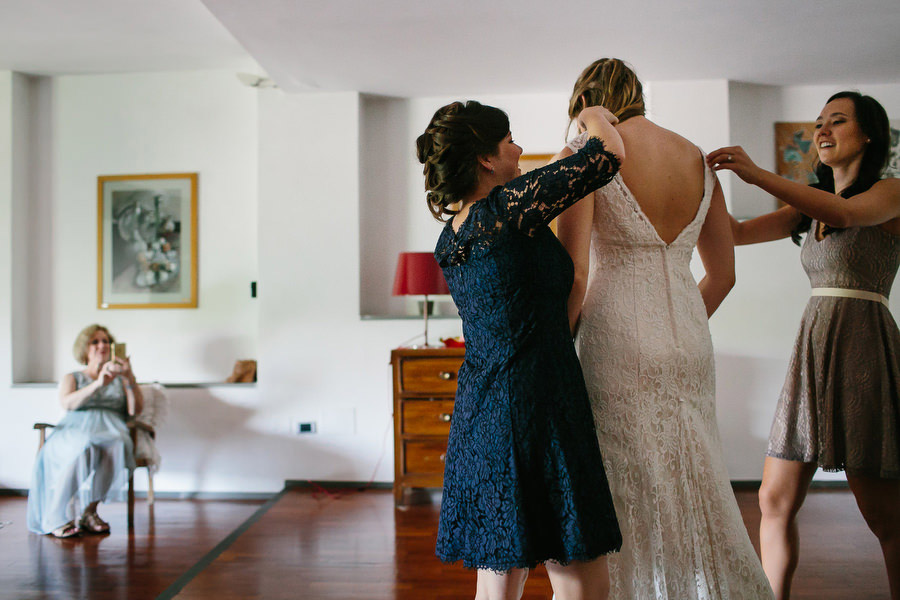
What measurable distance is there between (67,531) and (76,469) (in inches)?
12.0

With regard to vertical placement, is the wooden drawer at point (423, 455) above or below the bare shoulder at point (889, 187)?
below

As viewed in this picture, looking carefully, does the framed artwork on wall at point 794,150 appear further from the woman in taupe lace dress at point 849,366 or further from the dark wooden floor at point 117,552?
the dark wooden floor at point 117,552

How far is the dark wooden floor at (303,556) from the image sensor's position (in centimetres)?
257

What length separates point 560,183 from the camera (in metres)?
1.18

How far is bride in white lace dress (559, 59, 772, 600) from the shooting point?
1321 mm

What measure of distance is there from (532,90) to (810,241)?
2.59 m

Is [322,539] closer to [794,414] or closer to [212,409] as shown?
[212,409]

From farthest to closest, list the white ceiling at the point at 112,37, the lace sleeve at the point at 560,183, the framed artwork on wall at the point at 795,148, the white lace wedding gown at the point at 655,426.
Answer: the framed artwork on wall at the point at 795,148
the white ceiling at the point at 112,37
the white lace wedding gown at the point at 655,426
the lace sleeve at the point at 560,183

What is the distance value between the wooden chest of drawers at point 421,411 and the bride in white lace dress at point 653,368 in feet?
7.55

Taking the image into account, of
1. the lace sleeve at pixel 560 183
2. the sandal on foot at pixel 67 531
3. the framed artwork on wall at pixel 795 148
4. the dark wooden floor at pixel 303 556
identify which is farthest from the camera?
the framed artwork on wall at pixel 795 148

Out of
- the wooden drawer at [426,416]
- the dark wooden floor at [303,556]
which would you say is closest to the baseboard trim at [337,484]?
the dark wooden floor at [303,556]

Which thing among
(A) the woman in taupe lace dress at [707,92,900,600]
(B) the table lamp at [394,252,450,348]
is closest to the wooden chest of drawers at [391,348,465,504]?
(B) the table lamp at [394,252,450,348]

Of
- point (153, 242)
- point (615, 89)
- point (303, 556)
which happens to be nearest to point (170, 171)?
point (153, 242)

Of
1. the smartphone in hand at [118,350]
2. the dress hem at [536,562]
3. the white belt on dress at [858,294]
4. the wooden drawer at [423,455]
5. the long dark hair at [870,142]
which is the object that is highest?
the long dark hair at [870,142]
